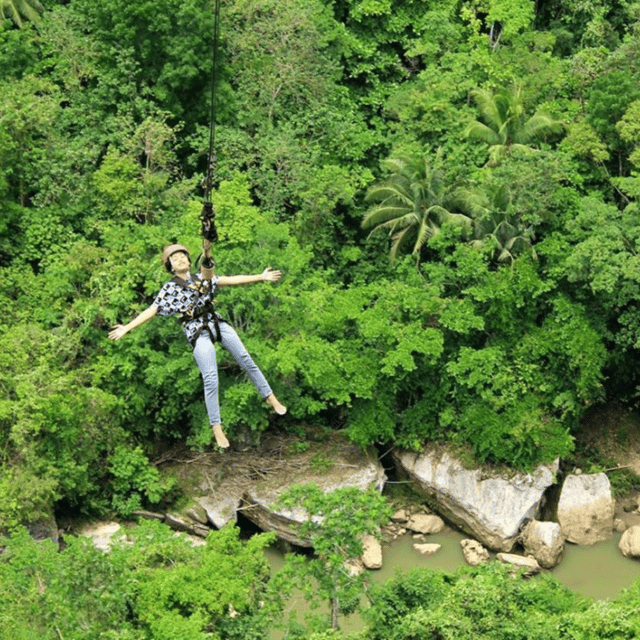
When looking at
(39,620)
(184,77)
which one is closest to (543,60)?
(184,77)

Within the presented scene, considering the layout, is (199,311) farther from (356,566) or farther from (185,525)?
(356,566)

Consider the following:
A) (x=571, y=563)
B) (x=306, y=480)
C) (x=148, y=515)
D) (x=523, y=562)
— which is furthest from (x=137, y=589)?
(x=571, y=563)

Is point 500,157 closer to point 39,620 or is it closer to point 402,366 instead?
point 402,366

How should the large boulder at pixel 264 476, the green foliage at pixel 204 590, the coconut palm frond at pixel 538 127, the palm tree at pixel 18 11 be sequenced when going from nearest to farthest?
the green foliage at pixel 204 590 < the large boulder at pixel 264 476 < the coconut palm frond at pixel 538 127 < the palm tree at pixel 18 11

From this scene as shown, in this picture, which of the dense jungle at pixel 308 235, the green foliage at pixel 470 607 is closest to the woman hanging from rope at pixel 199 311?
the green foliage at pixel 470 607

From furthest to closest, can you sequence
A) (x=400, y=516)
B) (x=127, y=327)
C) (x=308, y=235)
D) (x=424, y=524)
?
(x=308, y=235), (x=400, y=516), (x=424, y=524), (x=127, y=327)

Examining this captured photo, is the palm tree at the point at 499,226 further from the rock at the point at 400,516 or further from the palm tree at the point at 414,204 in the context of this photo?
the rock at the point at 400,516
